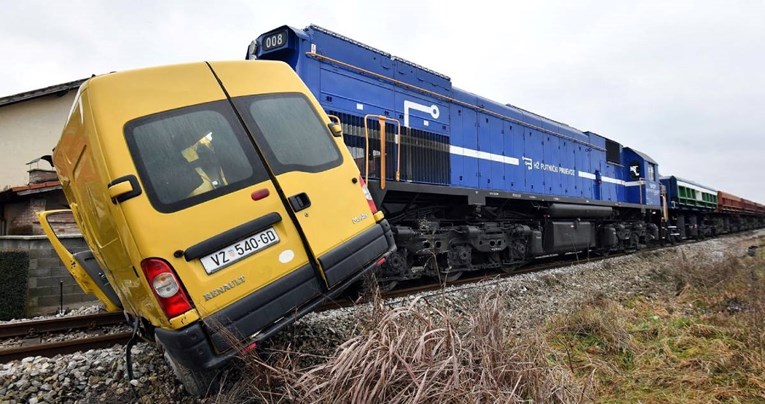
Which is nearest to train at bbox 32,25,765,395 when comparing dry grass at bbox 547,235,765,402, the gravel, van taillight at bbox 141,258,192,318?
van taillight at bbox 141,258,192,318

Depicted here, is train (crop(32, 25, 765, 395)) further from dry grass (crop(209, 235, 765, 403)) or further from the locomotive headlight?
dry grass (crop(209, 235, 765, 403))

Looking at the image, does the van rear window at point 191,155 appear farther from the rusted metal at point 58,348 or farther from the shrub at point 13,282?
the shrub at point 13,282

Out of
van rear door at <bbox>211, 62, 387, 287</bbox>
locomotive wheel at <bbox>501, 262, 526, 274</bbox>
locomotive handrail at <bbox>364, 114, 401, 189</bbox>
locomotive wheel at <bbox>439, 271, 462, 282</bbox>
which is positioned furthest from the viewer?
locomotive wheel at <bbox>501, 262, 526, 274</bbox>

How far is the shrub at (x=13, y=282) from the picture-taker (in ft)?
26.8

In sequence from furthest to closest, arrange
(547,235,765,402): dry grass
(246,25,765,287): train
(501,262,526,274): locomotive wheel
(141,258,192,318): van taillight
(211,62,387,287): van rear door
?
(501,262,526,274): locomotive wheel → (246,25,765,287): train → (547,235,765,402): dry grass → (211,62,387,287): van rear door → (141,258,192,318): van taillight

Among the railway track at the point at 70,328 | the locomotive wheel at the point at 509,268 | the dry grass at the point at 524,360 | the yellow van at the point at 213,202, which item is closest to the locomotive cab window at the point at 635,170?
the locomotive wheel at the point at 509,268

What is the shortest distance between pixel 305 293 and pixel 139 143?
58.6 inches

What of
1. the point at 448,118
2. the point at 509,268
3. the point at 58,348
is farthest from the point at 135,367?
the point at 509,268

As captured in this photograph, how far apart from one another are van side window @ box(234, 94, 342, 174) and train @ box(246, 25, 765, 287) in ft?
5.16

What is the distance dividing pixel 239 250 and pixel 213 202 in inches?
14.2

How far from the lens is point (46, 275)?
29.2ft

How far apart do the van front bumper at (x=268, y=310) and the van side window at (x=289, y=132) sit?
2.34ft

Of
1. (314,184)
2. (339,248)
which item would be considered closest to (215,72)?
(314,184)

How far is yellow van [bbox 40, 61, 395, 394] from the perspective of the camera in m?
2.72
